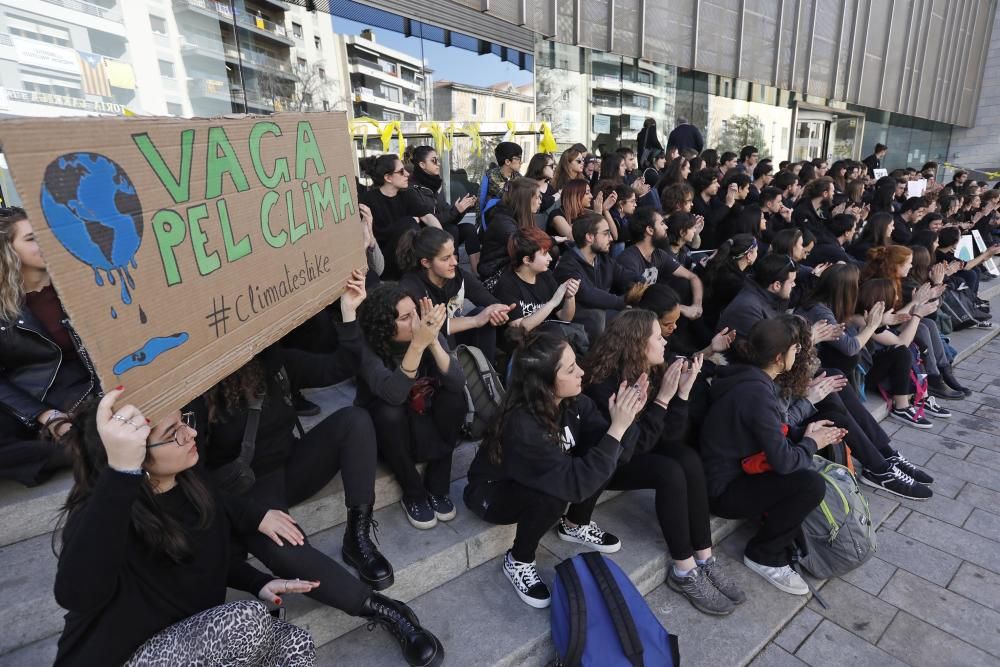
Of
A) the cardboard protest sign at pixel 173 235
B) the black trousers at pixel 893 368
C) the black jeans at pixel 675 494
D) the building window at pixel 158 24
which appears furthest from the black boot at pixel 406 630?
the building window at pixel 158 24

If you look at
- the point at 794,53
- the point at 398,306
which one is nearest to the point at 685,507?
the point at 398,306

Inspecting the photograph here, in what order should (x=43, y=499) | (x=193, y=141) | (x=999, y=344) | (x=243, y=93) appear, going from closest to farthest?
(x=193, y=141), (x=43, y=499), (x=243, y=93), (x=999, y=344)

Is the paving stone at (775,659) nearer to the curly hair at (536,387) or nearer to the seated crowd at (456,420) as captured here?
the seated crowd at (456,420)

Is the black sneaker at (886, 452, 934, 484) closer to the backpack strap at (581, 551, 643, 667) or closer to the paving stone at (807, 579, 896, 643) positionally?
the paving stone at (807, 579, 896, 643)

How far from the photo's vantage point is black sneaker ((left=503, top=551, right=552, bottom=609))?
2.65 metres

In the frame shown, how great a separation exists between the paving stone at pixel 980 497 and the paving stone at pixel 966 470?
84 mm

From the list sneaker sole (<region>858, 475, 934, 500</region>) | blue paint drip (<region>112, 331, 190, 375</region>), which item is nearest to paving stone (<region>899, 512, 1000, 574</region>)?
sneaker sole (<region>858, 475, 934, 500</region>)

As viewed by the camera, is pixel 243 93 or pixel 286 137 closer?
pixel 286 137

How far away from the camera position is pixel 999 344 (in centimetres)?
724

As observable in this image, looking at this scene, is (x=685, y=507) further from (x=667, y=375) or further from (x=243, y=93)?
(x=243, y=93)

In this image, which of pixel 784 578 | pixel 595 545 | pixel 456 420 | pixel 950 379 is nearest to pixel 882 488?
pixel 784 578

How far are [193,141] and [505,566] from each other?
7.52 feet

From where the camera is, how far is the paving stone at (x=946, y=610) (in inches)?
110

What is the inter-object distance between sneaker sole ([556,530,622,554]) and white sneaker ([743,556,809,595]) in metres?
0.82
